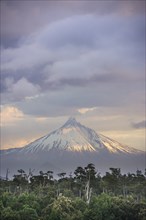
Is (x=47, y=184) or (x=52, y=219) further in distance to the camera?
(x=47, y=184)

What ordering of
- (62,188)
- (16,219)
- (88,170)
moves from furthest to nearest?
(62,188) < (88,170) < (16,219)

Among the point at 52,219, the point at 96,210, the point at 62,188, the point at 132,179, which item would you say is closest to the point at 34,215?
the point at 52,219

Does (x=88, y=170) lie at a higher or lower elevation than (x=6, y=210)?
higher

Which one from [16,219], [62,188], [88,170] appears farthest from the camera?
[62,188]

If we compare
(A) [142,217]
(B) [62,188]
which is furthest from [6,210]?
(B) [62,188]

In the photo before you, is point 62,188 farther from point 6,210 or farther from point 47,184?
point 6,210

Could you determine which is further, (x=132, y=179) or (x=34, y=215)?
(x=132, y=179)

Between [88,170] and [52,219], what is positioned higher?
[88,170]

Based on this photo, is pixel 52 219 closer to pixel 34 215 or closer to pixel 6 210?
pixel 34 215
